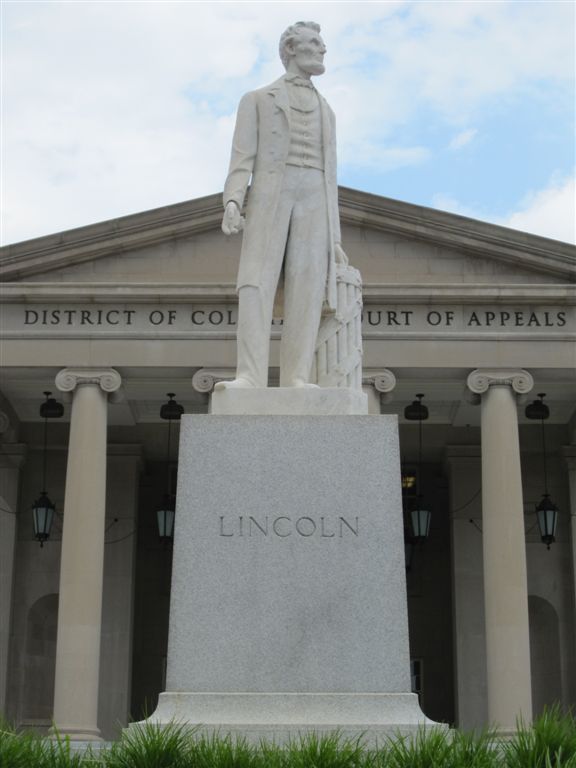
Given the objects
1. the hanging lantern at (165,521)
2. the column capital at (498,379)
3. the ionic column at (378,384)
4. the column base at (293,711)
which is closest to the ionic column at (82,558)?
the hanging lantern at (165,521)

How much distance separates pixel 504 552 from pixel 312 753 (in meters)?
22.9

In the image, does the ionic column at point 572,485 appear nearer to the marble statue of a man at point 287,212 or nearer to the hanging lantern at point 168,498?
the hanging lantern at point 168,498

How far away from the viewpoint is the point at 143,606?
40.5 m

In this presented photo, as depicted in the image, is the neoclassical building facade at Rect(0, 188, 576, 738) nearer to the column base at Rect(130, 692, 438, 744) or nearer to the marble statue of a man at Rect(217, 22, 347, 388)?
the marble statue of a man at Rect(217, 22, 347, 388)

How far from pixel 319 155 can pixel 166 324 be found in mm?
20649

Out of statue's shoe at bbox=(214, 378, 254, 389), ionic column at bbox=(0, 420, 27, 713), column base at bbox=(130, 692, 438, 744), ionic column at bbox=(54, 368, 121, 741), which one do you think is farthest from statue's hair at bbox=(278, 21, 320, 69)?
ionic column at bbox=(0, 420, 27, 713)

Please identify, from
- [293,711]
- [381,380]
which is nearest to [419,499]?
[381,380]

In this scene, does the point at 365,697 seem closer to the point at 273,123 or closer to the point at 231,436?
the point at 231,436

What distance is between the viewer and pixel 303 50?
14.8 m

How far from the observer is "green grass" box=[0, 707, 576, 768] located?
414 inches

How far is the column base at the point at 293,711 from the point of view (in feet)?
39.5

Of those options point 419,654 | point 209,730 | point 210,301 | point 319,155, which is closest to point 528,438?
point 419,654

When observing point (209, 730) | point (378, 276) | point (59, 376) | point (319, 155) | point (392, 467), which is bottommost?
point (209, 730)

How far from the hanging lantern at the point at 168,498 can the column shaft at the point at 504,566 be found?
6473 mm
